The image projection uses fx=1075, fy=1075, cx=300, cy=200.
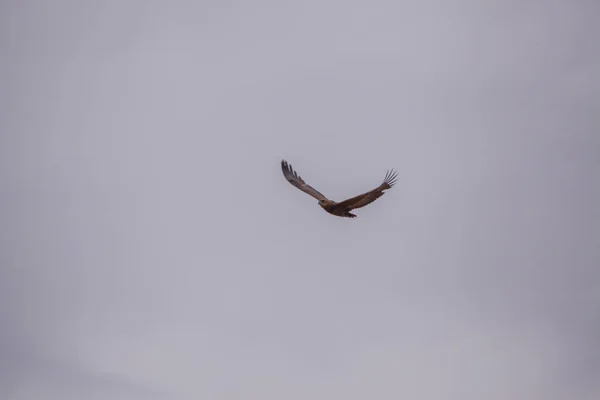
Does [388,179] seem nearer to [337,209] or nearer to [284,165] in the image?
[337,209]

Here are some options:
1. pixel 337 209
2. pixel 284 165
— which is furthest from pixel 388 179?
pixel 284 165

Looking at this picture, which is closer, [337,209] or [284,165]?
[337,209]

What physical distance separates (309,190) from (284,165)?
230 cm

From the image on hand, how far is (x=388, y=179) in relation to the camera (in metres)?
48.7

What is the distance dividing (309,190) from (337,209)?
2.92 meters

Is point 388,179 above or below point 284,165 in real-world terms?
below

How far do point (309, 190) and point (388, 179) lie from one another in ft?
16.4

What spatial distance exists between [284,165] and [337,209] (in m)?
5.14

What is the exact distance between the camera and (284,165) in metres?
53.6

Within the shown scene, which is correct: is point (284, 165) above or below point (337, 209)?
above

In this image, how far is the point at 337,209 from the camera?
49.7m

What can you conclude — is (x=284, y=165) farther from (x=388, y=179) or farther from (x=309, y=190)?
A: (x=388, y=179)

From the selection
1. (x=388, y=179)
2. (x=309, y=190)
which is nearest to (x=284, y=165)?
(x=309, y=190)

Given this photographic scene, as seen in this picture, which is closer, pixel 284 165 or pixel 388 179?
pixel 388 179
